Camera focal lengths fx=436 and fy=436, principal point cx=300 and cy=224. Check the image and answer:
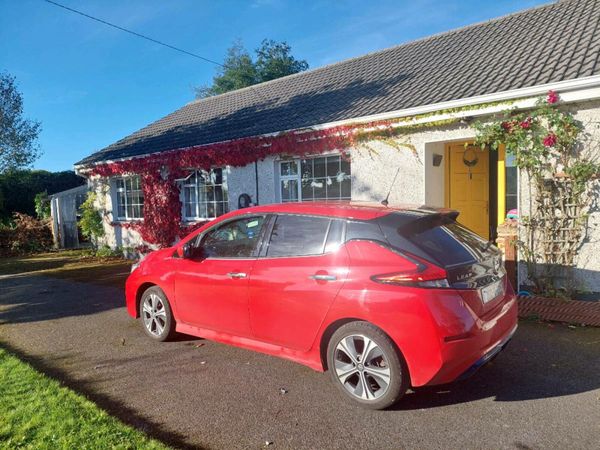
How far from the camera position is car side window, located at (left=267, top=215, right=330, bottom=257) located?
380 centimetres

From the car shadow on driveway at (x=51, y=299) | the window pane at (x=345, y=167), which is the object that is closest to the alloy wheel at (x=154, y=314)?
the car shadow on driveway at (x=51, y=299)

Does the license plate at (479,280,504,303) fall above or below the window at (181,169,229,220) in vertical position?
below

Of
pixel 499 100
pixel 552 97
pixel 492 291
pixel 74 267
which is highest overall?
pixel 499 100

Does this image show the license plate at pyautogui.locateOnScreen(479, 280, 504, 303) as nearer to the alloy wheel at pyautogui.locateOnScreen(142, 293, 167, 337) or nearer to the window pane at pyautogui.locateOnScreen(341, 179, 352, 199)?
the alloy wheel at pyautogui.locateOnScreen(142, 293, 167, 337)

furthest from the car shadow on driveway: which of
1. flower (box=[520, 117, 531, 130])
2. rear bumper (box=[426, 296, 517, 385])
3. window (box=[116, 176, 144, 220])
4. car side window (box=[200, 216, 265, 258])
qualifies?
flower (box=[520, 117, 531, 130])

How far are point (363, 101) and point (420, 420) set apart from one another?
7.54 meters

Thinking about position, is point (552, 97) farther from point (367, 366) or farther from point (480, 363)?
point (367, 366)

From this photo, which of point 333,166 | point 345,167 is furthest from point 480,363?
point 333,166

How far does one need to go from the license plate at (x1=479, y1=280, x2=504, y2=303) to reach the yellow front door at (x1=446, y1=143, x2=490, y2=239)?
5.25m

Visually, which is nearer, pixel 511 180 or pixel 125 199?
pixel 511 180

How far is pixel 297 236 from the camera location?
13.0 feet

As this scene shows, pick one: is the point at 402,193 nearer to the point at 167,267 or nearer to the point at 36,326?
the point at 167,267

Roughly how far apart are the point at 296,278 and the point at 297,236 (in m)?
0.42

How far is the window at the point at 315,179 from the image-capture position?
9109 millimetres
